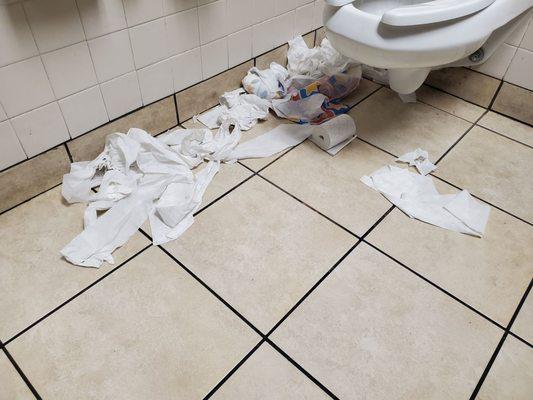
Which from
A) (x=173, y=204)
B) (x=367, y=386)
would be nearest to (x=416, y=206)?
(x=367, y=386)

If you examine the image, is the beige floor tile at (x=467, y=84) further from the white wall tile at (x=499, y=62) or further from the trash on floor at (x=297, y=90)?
the trash on floor at (x=297, y=90)

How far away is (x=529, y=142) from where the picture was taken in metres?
1.26

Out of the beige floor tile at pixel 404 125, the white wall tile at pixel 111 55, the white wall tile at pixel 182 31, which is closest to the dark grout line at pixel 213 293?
the white wall tile at pixel 111 55

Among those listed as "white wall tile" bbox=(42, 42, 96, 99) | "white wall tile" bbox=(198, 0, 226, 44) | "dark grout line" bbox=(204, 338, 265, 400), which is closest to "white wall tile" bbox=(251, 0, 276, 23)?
"white wall tile" bbox=(198, 0, 226, 44)

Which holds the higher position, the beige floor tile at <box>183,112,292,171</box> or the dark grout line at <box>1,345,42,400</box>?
the beige floor tile at <box>183,112,292,171</box>

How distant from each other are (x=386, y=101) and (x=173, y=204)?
84 cm

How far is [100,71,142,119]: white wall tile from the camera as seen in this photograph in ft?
3.42

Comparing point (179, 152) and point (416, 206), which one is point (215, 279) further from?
point (416, 206)

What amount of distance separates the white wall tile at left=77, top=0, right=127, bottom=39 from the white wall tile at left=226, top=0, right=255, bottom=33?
0.35 m

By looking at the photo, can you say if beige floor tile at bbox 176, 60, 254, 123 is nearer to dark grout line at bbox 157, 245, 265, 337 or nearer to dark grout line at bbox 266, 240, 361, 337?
dark grout line at bbox 157, 245, 265, 337

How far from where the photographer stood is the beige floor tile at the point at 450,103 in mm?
1364

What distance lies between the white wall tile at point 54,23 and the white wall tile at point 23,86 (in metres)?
0.05

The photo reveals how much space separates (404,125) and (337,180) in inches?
14.6

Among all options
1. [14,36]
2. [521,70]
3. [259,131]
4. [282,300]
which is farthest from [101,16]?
[521,70]
